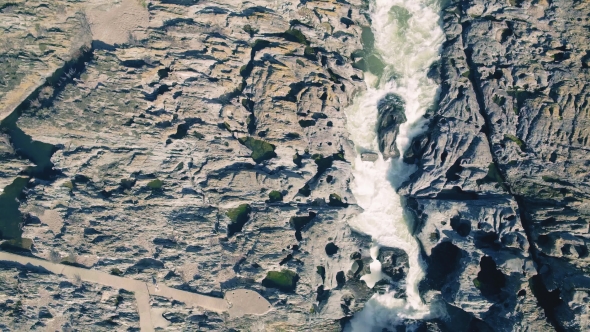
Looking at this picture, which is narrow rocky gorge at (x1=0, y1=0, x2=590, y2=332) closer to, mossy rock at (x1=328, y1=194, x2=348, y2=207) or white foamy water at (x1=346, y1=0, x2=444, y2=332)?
mossy rock at (x1=328, y1=194, x2=348, y2=207)

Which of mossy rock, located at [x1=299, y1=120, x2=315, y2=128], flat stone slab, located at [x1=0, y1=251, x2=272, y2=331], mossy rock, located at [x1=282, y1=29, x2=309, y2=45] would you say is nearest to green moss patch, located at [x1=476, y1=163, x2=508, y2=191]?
mossy rock, located at [x1=299, y1=120, x2=315, y2=128]

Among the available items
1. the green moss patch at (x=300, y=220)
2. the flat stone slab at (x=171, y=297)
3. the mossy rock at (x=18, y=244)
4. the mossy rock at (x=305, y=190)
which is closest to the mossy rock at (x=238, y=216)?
the green moss patch at (x=300, y=220)

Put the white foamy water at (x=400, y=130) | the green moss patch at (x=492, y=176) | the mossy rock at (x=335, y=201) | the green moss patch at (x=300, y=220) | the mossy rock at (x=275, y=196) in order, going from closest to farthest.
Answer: the green moss patch at (x=492, y=176) → the mossy rock at (x=275, y=196) → the green moss patch at (x=300, y=220) → the mossy rock at (x=335, y=201) → the white foamy water at (x=400, y=130)

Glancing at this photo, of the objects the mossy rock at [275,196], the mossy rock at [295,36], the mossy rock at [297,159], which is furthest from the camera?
the mossy rock at [295,36]

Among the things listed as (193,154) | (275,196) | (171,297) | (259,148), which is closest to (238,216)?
(275,196)

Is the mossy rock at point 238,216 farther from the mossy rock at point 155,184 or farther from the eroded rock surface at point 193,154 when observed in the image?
A: the mossy rock at point 155,184

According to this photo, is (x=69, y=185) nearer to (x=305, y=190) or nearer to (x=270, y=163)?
(x=270, y=163)

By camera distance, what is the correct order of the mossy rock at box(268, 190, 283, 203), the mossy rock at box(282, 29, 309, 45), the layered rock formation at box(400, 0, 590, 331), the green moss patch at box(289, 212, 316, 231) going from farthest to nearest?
the mossy rock at box(282, 29, 309, 45)
the green moss patch at box(289, 212, 316, 231)
the mossy rock at box(268, 190, 283, 203)
the layered rock formation at box(400, 0, 590, 331)
